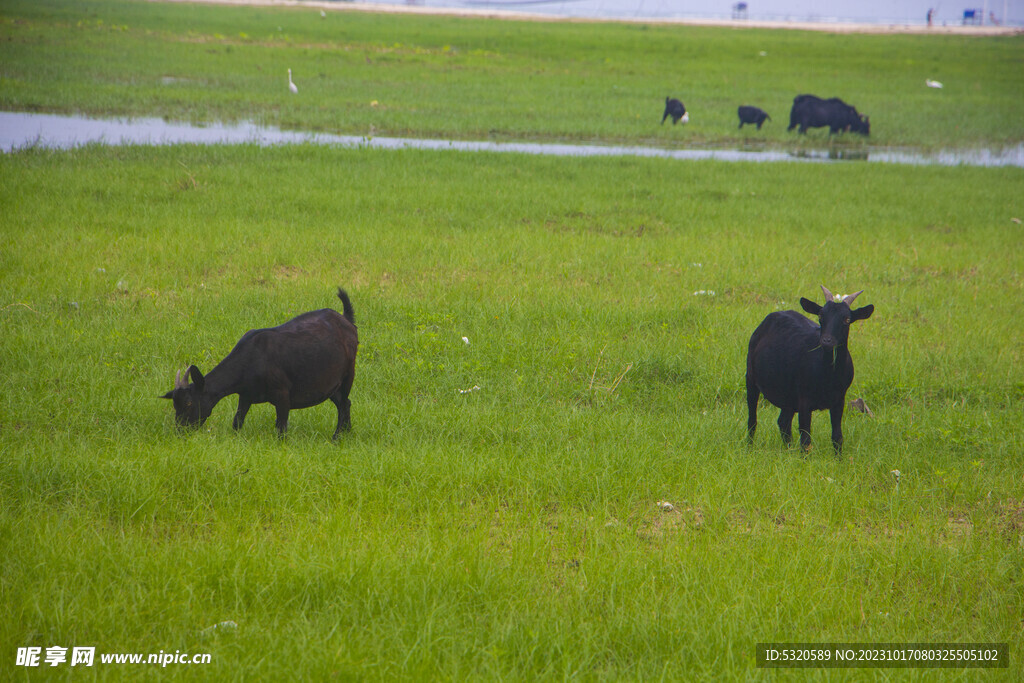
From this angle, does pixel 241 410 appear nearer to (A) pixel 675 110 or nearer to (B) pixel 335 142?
(B) pixel 335 142

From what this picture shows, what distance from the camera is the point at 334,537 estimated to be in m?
4.50

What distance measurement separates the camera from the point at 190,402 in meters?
6.08

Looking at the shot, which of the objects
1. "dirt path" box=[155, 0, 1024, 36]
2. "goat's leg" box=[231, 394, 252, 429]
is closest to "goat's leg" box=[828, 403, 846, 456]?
"goat's leg" box=[231, 394, 252, 429]

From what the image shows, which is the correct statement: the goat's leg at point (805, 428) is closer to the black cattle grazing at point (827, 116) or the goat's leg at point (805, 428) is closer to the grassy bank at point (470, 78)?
the grassy bank at point (470, 78)

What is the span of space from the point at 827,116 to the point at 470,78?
1564 cm

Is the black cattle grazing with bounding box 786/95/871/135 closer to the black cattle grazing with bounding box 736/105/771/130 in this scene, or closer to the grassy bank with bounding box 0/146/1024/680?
the black cattle grazing with bounding box 736/105/771/130

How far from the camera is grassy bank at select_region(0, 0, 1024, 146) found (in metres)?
25.2

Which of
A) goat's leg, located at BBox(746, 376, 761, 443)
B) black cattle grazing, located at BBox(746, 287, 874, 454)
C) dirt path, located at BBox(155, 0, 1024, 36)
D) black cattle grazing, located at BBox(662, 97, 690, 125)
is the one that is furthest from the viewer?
dirt path, located at BBox(155, 0, 1024, 36)

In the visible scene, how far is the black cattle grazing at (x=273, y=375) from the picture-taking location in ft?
19.9

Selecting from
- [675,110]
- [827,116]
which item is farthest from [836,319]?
[827,116]

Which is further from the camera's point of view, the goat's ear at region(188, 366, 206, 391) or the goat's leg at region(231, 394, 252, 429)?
the goat's leg at region(231, 394, 252, 429)

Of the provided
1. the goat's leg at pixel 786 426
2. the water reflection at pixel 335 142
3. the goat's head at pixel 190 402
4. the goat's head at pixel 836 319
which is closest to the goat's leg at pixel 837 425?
the goat's leg at pixel 786 426

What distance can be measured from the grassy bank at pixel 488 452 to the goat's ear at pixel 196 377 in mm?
409

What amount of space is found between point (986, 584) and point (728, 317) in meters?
5.51
